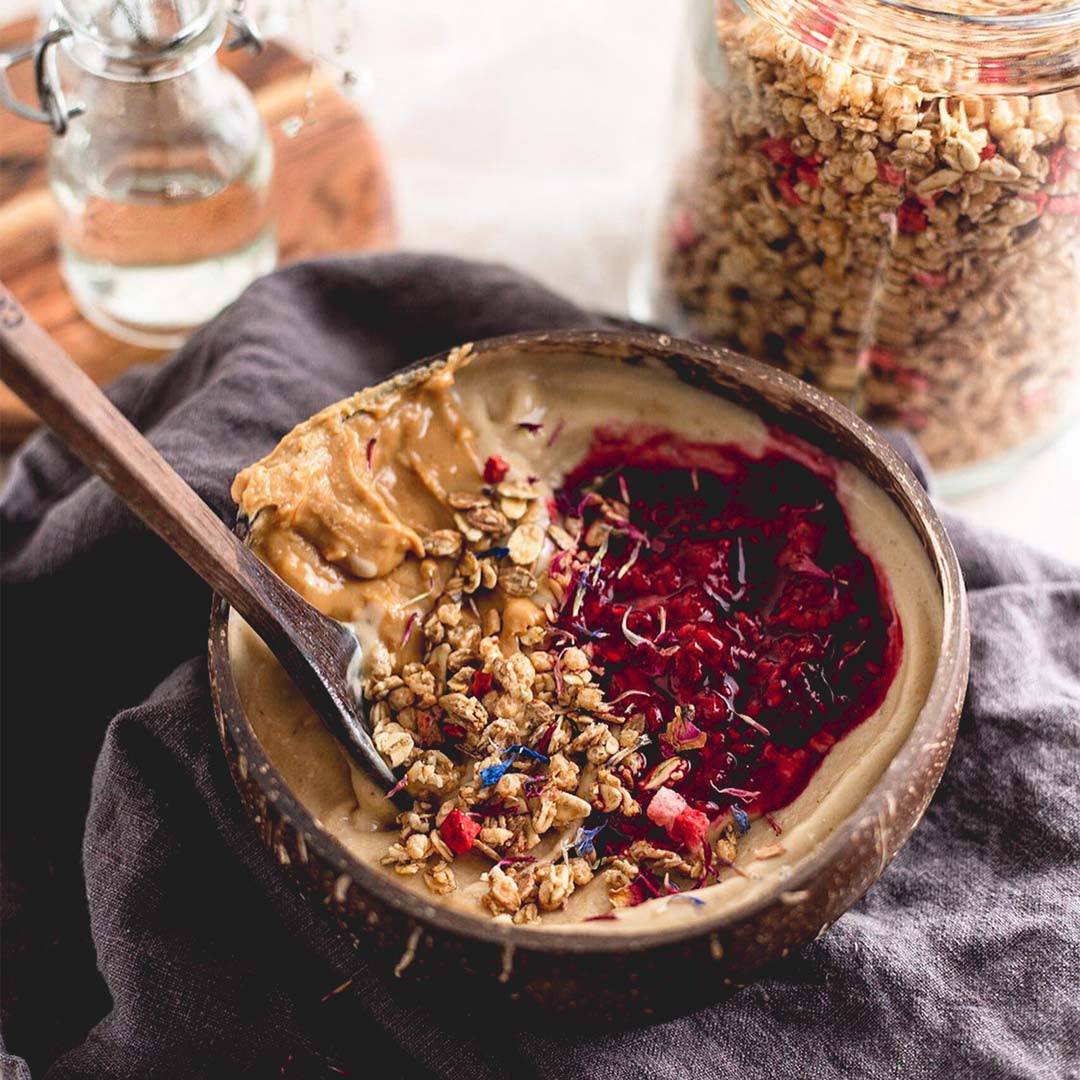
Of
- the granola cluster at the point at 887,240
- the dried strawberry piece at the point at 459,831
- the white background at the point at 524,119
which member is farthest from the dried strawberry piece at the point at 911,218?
the dried strawberry piece at the point at 459,831

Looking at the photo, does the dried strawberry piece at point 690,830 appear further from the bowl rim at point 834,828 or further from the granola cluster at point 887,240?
the granola cluster at point 887,240

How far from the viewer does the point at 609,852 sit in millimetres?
952

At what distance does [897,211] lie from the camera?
114 cm

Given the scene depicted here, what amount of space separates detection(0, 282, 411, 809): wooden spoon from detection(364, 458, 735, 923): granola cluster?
0.12ft

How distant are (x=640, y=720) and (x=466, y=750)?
113 millimetres

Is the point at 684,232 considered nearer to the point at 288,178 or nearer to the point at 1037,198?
the point at 1037,198

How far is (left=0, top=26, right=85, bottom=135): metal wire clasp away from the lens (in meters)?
1.27

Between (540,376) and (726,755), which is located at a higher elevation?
(540,376)

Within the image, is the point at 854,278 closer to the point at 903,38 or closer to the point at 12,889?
the point at 903,38

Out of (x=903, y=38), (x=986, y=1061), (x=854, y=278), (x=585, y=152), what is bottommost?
(x=986, y=1061)

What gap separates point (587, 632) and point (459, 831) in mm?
166

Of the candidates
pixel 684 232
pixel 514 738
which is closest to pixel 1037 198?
pixel 684 232

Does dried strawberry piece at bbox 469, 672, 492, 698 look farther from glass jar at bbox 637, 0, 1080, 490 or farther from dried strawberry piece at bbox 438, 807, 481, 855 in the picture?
glass jar at bbox 637, 0, 1080, 490

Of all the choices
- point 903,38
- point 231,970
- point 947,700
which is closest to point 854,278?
point 903,38
